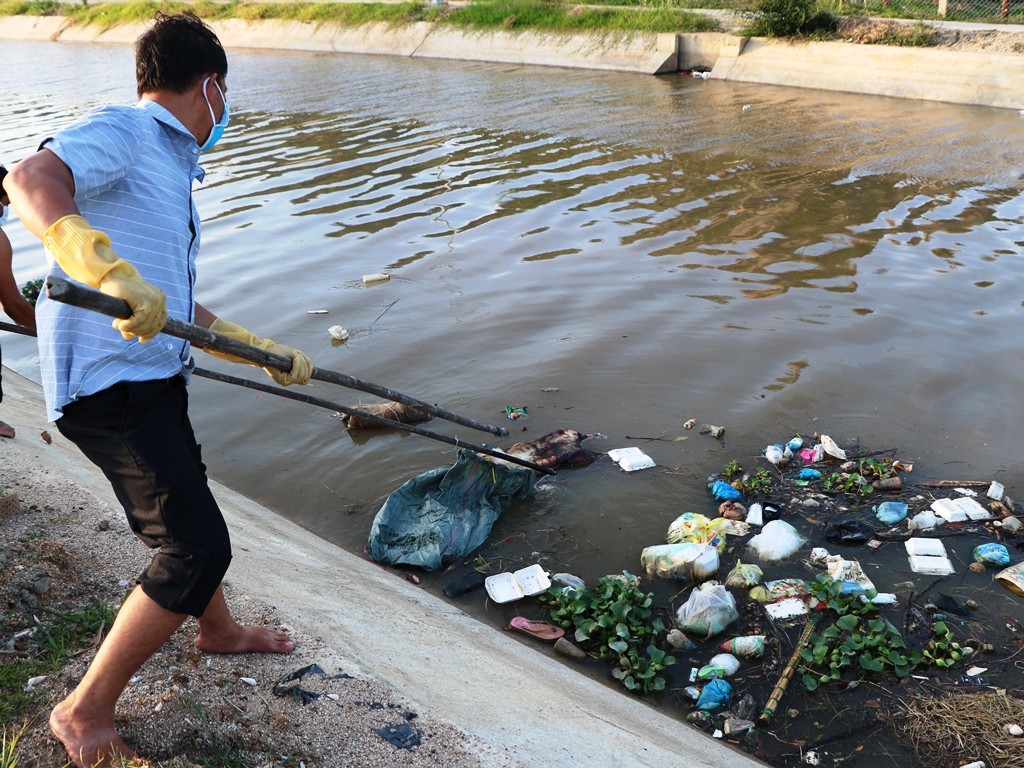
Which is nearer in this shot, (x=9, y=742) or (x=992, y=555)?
(x=9, y=742)

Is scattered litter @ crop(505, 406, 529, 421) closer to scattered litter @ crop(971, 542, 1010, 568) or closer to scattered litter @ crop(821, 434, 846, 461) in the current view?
scattered litter @ crop(821, 434, 846, 461)

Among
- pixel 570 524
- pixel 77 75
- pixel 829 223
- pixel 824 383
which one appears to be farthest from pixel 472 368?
pixel 77 75

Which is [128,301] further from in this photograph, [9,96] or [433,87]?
[9,96]

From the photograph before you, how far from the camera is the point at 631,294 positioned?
689cm

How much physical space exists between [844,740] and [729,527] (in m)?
1.23

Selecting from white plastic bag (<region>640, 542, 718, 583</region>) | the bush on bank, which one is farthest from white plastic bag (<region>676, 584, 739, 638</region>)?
the bush on bank

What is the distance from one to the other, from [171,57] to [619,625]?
8.41ft

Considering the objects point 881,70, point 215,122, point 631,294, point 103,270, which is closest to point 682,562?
point 215,122

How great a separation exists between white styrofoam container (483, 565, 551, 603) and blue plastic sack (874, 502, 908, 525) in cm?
160

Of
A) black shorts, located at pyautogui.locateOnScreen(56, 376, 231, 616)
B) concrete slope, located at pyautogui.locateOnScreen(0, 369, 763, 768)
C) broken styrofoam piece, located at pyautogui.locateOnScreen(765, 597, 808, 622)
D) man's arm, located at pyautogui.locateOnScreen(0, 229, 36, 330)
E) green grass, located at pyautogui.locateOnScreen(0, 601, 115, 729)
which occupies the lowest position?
broken styrofoam piece, located at pyautogui.locateOnScreen(765, 597, 808, 622)

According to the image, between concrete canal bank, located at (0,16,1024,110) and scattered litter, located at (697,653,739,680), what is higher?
concrete canal bank, located at (0,16,1024,110)

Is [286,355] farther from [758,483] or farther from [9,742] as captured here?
[758,483]

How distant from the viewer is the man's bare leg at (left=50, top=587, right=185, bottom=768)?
2.22 m

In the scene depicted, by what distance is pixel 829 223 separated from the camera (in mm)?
8055
